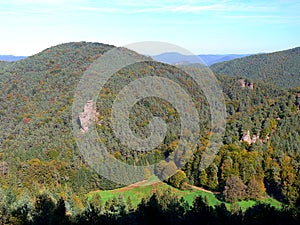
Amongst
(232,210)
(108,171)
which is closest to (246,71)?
(108,171)

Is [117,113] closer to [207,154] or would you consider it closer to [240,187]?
[207,154]

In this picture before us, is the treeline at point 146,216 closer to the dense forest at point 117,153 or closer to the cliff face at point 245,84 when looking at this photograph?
the dense forest at point 117,153

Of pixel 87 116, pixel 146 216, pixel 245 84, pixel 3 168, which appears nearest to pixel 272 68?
pixel 245 84

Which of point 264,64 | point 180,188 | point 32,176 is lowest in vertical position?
point 180,188

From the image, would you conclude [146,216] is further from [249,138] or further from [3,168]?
[249,138]

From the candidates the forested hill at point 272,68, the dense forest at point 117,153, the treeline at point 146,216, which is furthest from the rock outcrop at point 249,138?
the forested hill at point 272,68
